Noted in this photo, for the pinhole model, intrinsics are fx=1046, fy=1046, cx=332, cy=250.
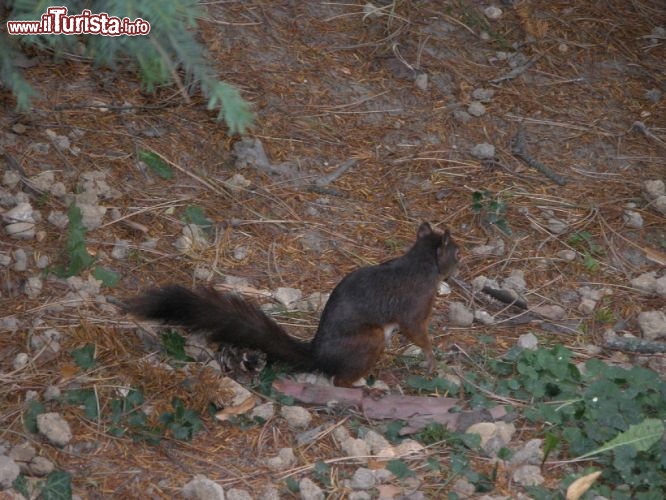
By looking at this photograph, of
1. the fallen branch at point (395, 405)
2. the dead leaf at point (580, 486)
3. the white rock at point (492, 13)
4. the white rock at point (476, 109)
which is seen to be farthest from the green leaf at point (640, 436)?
the white rock at point (492, 13)

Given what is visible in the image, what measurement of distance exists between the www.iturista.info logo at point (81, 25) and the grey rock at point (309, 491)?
58.2 inches

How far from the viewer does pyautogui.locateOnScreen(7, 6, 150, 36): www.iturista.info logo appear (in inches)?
94.3

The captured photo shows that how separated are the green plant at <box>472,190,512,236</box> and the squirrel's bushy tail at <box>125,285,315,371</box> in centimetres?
139

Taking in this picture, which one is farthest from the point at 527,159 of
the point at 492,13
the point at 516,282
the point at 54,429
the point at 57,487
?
the point at 57,487

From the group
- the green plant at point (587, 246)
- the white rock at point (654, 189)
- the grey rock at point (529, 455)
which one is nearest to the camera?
the grey rock at point (529, 455)

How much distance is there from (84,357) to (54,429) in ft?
1.29

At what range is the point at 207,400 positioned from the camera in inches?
137

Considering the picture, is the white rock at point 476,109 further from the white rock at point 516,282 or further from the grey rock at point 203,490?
the grey rock at point 203,490

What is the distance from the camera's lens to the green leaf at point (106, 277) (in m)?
4.03

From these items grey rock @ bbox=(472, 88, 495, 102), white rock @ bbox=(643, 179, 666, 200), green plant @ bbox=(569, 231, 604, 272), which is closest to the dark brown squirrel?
green plant @ bbox=(569, 231, 604, 272)

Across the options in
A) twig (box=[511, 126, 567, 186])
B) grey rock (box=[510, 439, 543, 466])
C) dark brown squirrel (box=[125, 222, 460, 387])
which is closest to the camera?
grey rock (box=[510, 439, 543, 466])

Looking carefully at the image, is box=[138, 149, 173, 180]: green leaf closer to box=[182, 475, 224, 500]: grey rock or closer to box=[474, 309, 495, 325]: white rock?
box=[474, 309, 495, 325]: white rock

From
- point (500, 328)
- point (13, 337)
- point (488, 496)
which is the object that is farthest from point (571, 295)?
point (13, 337)

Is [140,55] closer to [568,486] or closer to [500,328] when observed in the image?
[568,486]
